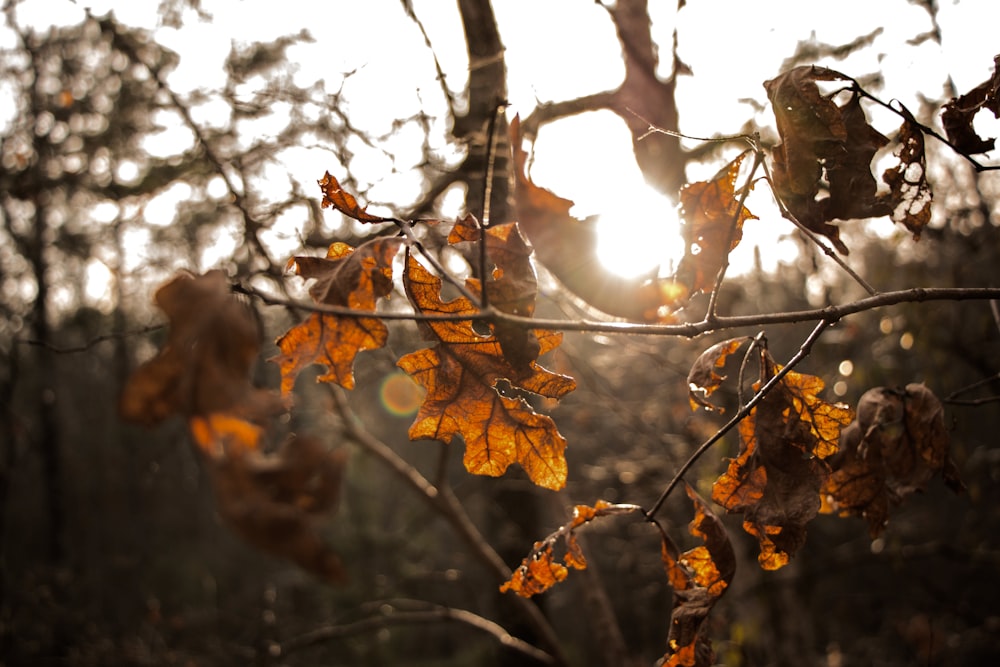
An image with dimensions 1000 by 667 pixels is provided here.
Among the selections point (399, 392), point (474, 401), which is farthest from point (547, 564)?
point (399, 392)

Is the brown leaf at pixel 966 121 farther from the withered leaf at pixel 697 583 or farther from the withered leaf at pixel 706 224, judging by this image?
the withered leaf at pixel 697 583

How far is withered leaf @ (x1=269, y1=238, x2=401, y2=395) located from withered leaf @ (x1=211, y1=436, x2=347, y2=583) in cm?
41

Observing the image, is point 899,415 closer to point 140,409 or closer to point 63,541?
point 140,409

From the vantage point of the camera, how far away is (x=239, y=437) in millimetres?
642

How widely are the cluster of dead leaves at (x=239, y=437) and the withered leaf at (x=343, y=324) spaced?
1.27 feet

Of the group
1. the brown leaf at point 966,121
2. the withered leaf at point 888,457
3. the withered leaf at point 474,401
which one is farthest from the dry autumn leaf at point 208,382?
the brown leaf at point 966,121

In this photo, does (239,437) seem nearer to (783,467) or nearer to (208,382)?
(208,382)

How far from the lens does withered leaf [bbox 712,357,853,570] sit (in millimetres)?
1279

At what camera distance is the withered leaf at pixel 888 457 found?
1426 millimetres

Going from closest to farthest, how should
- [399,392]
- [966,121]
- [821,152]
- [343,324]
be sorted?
1. [343,324]
2. [821,152]
3. [966,121]
4. [399,392]

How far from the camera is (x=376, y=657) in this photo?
1430 cm

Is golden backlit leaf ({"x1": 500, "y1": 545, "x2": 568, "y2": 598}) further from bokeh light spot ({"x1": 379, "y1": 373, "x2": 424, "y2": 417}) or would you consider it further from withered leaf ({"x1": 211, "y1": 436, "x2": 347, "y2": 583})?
bokeh light spot ({"x1": 379, "y1": 373, "x2": 424, "y2": 417})

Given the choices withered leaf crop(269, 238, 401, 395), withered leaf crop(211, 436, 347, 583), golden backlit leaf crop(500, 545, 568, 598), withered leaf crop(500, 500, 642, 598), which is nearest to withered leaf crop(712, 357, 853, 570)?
withered leaf crop(500, 500, 642, 598)

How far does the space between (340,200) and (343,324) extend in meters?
0.22
